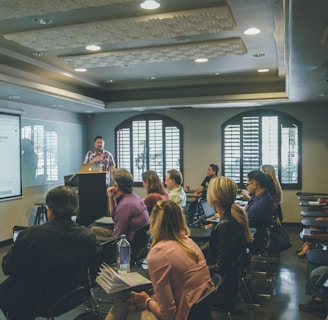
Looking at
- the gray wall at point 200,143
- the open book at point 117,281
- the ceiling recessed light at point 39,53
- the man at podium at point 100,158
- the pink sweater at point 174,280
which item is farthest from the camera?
the man at podium at point 100,158

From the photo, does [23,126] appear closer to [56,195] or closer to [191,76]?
[191,76]

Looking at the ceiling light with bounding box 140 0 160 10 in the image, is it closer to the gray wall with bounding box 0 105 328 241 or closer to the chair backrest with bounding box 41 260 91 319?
the chair backrest with bounding box 41 260 91 319

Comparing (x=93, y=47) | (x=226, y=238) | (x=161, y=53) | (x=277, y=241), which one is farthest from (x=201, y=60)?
(x=226, y=238)

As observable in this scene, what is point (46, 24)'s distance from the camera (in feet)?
12.0

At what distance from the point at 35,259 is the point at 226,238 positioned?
1289 mm

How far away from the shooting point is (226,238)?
2.66m

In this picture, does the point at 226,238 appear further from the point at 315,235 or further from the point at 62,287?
the point at 315,235

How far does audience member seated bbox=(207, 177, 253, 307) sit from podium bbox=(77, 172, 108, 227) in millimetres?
2456

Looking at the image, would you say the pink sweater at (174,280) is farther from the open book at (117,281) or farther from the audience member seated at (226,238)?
the audience member seated at (226,238)

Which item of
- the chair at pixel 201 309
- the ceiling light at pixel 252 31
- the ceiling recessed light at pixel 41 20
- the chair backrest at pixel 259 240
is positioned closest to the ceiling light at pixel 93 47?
the ceiling recessed light at pixel 41 20

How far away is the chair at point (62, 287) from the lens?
2.34 metres

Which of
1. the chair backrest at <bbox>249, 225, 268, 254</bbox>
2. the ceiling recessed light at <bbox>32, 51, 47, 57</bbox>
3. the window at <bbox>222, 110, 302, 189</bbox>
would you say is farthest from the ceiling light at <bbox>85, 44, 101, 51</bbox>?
the window at <bbox>222, 110, 302, 189</bbox>

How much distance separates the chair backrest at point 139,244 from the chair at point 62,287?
104 centimetres

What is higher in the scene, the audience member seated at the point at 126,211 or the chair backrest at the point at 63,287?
the audience member seated at the point at 126,211
